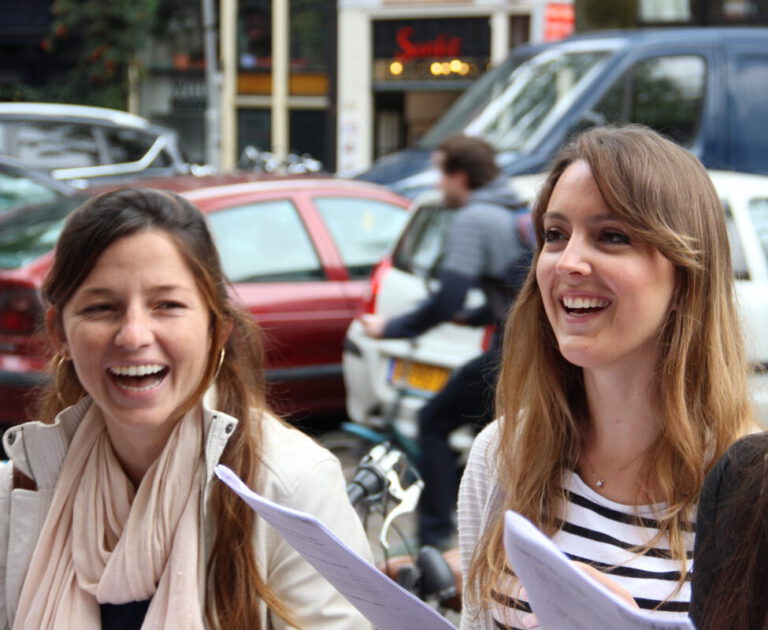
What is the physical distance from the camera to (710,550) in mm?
1525

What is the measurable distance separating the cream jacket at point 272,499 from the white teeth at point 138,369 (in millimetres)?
121

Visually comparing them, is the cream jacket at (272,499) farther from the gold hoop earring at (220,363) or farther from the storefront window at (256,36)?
the storefront window at (256,36)

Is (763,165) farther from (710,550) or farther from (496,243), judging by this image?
(710,550)

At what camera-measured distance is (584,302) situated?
1.94m

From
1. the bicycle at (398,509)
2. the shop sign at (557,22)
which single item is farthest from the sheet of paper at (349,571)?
the shop sign at (557,22)

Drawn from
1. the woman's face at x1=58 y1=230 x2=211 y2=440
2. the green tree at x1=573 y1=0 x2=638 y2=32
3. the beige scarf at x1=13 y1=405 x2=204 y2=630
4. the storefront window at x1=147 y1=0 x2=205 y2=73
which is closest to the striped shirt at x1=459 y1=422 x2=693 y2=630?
the beige scarf at x1=13 y1=405 x2=204 y2=630

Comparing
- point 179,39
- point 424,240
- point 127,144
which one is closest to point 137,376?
point 424,240

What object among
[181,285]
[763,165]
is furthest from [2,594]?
[763,165]

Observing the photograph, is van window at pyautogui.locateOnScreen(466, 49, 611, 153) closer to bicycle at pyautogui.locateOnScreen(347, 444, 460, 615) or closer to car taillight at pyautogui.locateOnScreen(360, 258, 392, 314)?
car taillight at pyautogui.locateOnScreen(360, 258, 392, 314)

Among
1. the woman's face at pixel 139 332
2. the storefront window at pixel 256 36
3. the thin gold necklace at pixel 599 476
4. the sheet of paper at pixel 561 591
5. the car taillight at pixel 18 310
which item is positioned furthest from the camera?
the storefront window at pixel 256 36

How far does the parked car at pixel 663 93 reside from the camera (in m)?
8.84

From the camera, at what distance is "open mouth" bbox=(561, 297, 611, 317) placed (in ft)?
6.35

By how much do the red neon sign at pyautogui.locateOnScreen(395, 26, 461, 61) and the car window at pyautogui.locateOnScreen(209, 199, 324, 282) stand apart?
64.2 ft

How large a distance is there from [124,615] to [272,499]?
34cm
